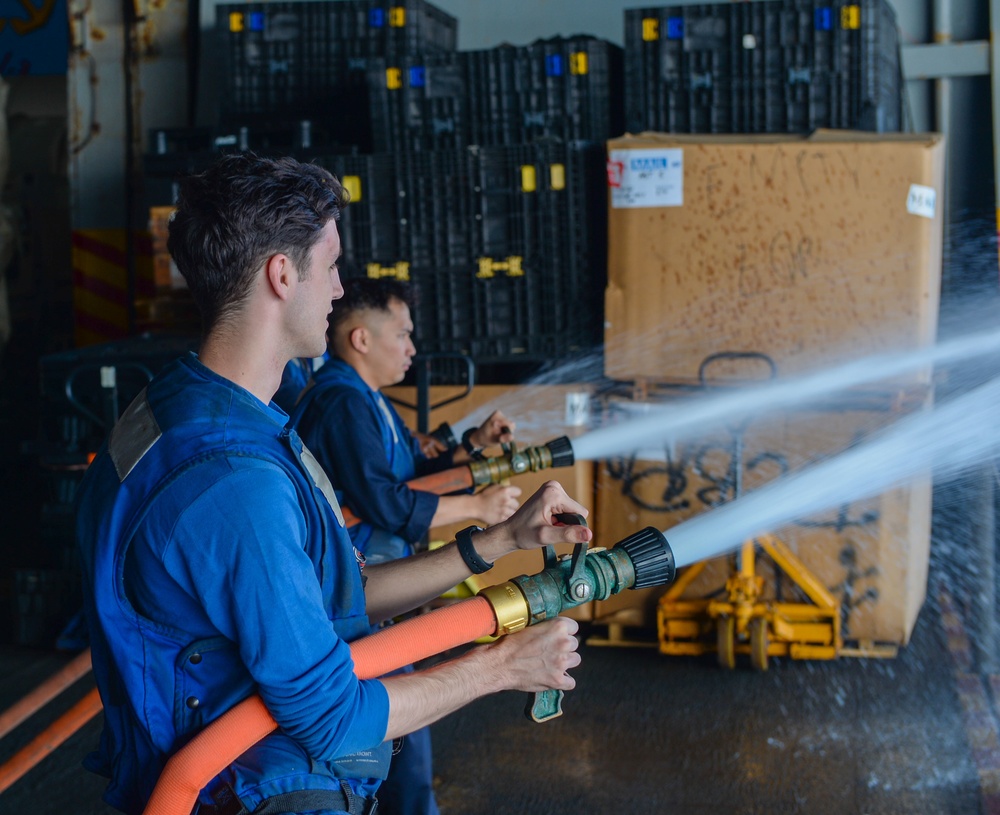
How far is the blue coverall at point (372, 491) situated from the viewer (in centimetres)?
318

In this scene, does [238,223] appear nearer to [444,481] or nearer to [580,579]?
[580,579]

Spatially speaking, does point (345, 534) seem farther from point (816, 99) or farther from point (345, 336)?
point (816, 99)

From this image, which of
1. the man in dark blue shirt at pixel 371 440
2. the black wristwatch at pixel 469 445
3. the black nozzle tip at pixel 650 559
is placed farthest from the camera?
the black wristwatch at pixel 469 445

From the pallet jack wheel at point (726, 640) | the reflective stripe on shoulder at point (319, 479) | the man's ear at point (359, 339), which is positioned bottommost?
the pallet jack wheel at point (726, 640)

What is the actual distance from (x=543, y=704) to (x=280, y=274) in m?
A: 0.84

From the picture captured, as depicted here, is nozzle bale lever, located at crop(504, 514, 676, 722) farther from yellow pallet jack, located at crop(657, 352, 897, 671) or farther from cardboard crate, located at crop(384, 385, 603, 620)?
cardboard crate, located at crop(384, 385, 603, 620)

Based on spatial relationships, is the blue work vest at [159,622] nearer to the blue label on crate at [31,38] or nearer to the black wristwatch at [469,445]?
the black wristwatch at [469,445]

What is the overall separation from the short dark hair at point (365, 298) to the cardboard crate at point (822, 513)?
2066 mm

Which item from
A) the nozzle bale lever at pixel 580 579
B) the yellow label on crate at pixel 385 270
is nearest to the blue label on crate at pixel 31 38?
the yellow label on crate at pixel 385 270

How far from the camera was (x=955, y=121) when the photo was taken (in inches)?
237

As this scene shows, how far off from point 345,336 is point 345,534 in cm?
175

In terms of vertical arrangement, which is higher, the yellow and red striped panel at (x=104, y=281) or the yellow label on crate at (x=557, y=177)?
the yellow label on crate at (x=557, y=177)

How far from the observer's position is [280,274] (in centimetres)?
175

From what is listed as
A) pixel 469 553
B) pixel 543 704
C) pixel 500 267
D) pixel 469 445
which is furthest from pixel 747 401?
pixel 543 704
